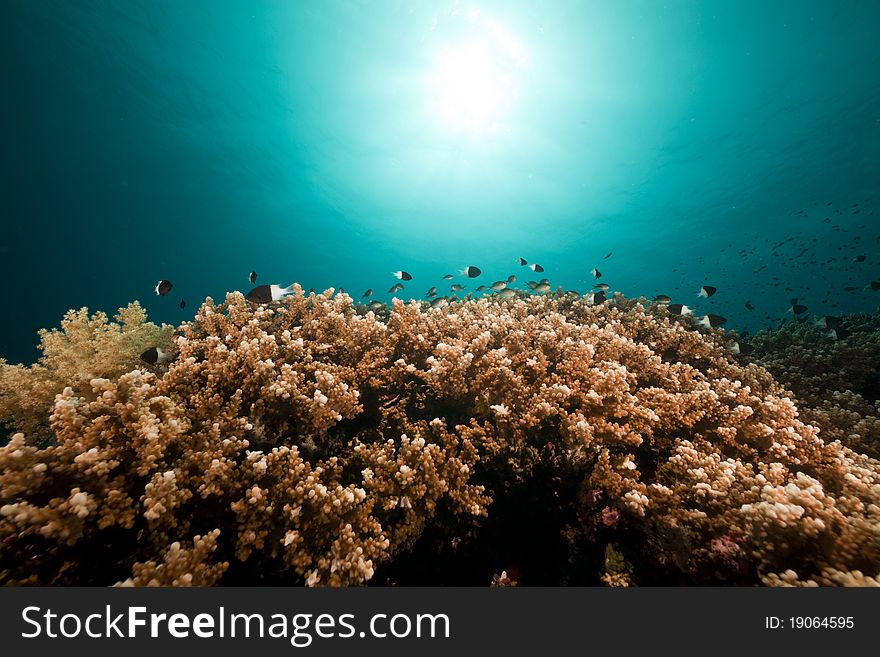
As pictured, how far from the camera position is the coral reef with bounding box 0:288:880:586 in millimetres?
2074

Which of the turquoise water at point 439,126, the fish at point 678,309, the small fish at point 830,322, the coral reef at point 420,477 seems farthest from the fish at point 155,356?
the turquoise water at point 439,126

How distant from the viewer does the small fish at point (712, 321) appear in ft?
23.3

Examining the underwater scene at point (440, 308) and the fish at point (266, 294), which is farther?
the fish at point (266, 294)

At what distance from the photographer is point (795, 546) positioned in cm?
214

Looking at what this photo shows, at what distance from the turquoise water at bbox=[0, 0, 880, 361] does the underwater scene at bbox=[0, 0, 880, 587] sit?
1.30 ft

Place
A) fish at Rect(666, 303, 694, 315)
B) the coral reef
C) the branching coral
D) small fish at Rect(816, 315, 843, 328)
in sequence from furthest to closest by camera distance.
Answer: small fish at Rect(816, 315, 843, 328) < fish at Rect(666, 303, 694, 315) < the branching coral < the coral reef

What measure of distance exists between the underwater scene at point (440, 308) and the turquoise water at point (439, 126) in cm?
40

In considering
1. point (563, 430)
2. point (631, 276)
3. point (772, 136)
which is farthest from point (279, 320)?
point (631, 276)

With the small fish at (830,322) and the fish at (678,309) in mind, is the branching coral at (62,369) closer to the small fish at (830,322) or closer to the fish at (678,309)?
the fish at (678,309)

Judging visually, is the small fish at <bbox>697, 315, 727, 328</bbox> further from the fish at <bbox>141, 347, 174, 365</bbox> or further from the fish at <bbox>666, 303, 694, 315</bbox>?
the fish at <bbox>141, 347, 174, 365</bbox>

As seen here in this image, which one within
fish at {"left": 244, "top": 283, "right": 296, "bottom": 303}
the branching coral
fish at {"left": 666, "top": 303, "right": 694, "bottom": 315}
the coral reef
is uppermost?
fish at {"left": 666, "top": 303, "right": 694, "bottom": 315}

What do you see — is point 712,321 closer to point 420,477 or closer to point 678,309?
point 678,309

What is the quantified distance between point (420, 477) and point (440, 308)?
475 cm

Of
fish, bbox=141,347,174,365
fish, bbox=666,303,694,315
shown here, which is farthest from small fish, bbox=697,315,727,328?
fish, bbox=141,347,174,365
